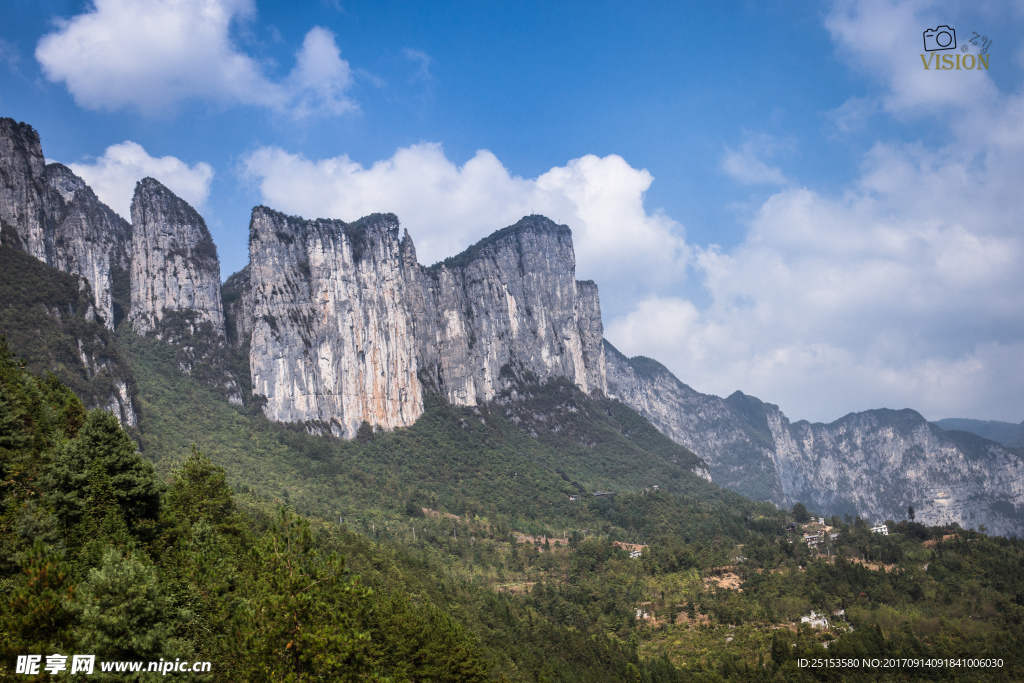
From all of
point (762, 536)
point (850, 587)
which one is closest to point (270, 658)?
point (850, 587)

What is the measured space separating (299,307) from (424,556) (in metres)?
59.6

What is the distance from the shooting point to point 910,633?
4672 centimetres

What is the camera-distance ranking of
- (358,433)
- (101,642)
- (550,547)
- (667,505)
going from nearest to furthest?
(101,642) < (550,547) < (667,505) < (358,433)

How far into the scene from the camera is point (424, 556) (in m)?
64.2

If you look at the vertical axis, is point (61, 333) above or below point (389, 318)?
below

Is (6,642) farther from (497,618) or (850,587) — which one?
(850,587)

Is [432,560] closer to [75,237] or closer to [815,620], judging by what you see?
[815,620]

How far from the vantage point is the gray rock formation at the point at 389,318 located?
106 meters

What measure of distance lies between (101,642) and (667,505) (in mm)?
96463

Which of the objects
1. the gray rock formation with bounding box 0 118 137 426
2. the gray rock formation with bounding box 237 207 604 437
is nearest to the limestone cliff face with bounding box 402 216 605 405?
the gray rock formation with bounding box 237 207 604 437

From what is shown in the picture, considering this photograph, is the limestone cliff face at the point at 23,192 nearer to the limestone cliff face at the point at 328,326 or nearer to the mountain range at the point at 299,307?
the mountain range at the point at 299,307

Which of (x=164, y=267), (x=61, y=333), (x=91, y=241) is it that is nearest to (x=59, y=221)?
(x=91, y=241)

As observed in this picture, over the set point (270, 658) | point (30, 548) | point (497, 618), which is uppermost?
point (30, 548)

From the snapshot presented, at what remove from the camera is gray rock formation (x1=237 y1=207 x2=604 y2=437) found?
105500 millimetres
